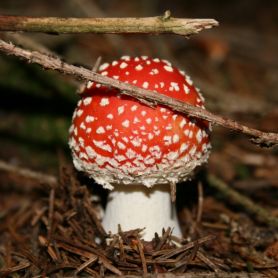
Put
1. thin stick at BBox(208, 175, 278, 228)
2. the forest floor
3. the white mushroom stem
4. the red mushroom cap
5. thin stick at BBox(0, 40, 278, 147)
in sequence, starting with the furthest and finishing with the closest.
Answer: thin stick at BBox(208, 175, 278, 228), the white mushroom stem, the forest floor, the red mushroom cap, thin stick at BBox(0, 40, 278, 147)

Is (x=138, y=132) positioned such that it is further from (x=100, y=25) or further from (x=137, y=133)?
(x=100, y=25)

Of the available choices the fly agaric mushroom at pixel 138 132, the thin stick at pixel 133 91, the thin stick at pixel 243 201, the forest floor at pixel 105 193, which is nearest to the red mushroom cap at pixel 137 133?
the fly agaric mushroom at pixel 138 132

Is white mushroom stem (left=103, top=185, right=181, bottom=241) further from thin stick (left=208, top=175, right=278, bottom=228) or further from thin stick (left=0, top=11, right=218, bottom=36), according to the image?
thin stick (left=0, top=11, right=218, bottom=36)

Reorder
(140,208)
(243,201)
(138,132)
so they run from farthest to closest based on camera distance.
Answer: (243,201) < (140,208) < (138,132)

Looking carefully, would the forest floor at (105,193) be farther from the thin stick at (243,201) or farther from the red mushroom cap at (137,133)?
the red mushroom cap at (137,133)

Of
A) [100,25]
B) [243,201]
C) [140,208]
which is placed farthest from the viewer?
[243,201]

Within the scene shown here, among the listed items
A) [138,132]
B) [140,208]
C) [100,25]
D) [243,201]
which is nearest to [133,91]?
[138,132]

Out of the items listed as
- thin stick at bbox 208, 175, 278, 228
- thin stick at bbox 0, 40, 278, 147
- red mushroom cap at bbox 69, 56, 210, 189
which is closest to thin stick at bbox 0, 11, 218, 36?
thin stick at bbox 0, 40, 278, 147
